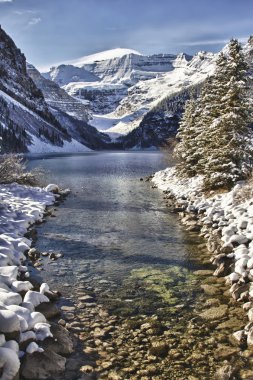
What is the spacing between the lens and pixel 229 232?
18969 mm

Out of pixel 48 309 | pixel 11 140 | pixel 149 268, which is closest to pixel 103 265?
pixel 149 268

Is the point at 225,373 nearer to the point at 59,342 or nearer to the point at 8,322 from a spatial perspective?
the point at 59,342

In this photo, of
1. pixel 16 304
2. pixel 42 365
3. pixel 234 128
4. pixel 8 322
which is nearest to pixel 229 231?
pixel 16 304

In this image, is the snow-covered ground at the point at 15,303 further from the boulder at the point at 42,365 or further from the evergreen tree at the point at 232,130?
the evergreen tree at the point at 232,130

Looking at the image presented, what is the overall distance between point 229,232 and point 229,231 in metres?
0.08

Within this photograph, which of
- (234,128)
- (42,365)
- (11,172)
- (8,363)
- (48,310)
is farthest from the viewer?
(11,172)

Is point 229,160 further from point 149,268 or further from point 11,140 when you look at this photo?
point 11,140

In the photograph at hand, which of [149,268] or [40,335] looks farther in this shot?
[149,268]

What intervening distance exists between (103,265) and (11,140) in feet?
531

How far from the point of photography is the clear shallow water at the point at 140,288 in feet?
32.4

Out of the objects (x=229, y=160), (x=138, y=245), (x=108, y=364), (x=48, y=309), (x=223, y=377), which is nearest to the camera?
(x=223, y=377)

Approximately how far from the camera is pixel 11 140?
556 ft

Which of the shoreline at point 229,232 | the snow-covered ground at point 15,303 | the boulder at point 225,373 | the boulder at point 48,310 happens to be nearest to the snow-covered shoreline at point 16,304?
the snow-covered ground at point 15,303

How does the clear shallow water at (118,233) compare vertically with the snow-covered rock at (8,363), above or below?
below
